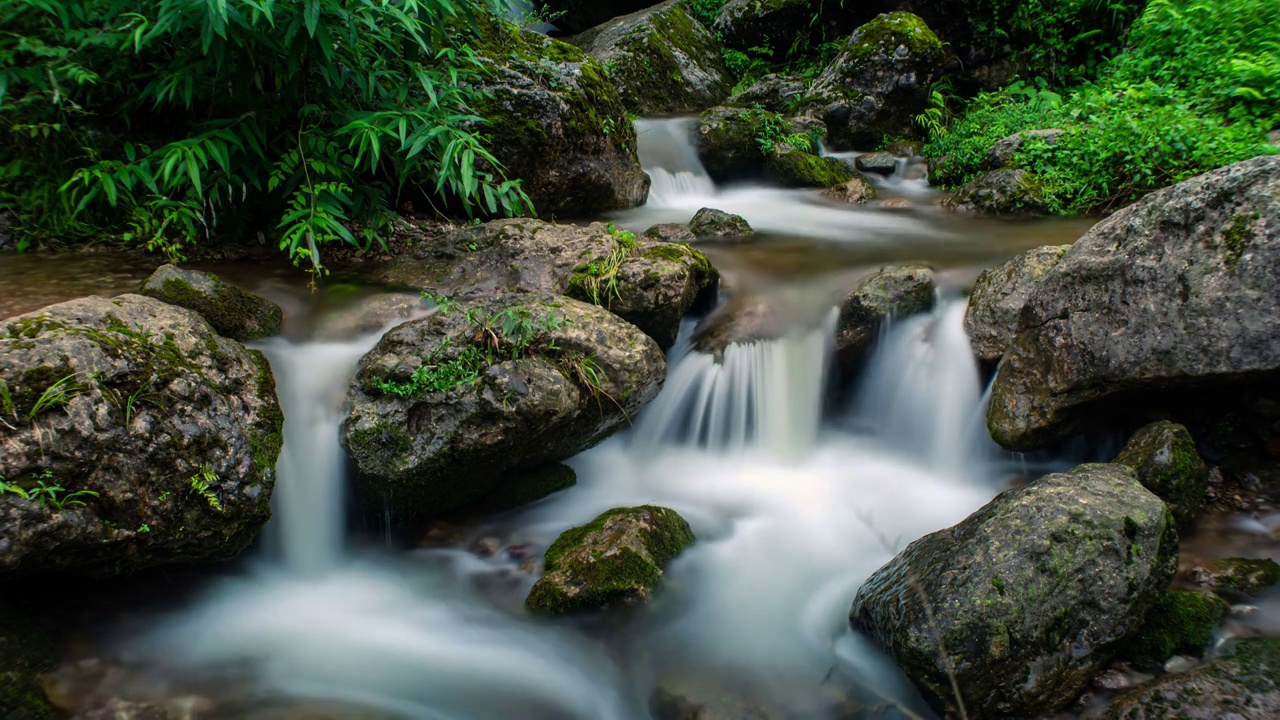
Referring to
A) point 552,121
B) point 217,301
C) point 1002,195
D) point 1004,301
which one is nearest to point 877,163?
point 1002,195

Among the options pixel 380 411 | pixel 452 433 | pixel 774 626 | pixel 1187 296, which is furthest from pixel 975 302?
pixel 380 411

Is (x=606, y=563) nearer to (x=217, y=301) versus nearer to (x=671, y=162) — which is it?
(x=217, y=301)

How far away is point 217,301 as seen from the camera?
371 cm

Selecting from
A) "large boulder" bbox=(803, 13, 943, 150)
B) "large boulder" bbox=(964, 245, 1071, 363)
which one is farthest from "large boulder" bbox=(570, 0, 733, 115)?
"large boulder" bbox=(964, 245, 1071, 363)

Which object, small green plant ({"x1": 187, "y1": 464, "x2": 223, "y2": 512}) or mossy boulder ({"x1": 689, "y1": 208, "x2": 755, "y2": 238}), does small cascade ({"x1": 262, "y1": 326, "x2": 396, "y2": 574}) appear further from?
mossy boulder ({"x1": 689, "y1": 208, "x2": 755, "y2": 238})

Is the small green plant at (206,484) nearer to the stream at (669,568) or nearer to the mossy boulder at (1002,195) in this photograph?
the stream at (669,568)

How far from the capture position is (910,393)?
14.8 feet

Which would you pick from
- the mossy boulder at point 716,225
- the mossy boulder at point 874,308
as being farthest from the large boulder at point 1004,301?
the mossy boulder at point 716,225

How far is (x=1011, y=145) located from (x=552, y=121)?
4915 millimetres

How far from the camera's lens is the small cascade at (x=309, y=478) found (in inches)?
138

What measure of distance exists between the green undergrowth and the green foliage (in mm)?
5378

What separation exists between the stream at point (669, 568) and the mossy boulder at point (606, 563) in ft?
0.33

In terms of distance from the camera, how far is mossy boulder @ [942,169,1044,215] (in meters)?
6.89

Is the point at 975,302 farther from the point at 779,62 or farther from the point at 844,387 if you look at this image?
the point at 779,62
